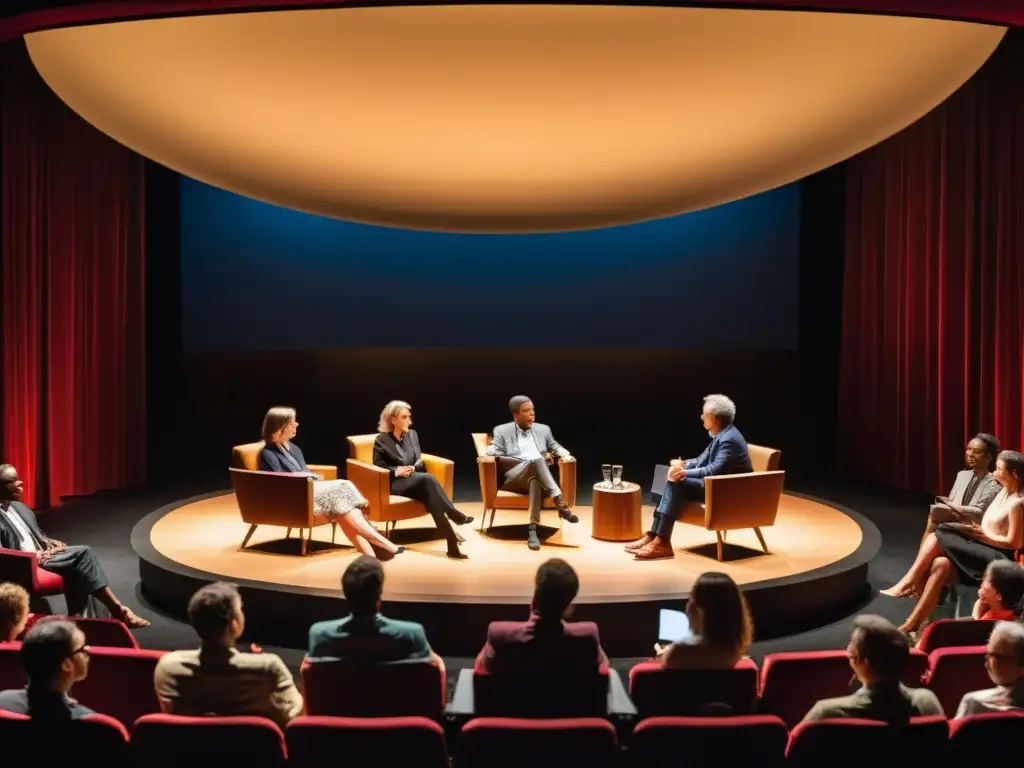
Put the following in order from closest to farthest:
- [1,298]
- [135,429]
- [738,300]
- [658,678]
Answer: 1. [658,678]
2. [1,298]
3. [135,429]
4. [738,300]

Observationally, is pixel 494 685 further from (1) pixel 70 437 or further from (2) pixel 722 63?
(1) pixel 70 437

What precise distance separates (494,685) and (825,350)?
7.73m

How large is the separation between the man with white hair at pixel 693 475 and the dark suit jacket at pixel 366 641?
2869 millimetres

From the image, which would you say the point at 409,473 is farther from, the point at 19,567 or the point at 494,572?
the point at 19,567

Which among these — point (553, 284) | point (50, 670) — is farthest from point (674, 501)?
point (553, 284)

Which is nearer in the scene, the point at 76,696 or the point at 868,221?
the point at 76,696

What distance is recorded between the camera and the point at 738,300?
9.43 meters

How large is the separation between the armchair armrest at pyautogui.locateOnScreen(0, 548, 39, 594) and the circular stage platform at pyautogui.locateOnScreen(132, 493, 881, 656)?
91cm

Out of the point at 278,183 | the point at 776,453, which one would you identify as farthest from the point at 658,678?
the point at 278,183

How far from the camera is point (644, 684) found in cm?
261

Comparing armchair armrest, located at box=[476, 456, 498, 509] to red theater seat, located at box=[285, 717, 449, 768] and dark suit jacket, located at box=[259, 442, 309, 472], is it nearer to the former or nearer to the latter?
dark suit jacket, located at box=[259, 442, 309, 472]

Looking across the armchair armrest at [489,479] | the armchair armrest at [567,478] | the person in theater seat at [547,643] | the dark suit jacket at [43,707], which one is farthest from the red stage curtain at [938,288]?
the dark suit jacket at [43,707]

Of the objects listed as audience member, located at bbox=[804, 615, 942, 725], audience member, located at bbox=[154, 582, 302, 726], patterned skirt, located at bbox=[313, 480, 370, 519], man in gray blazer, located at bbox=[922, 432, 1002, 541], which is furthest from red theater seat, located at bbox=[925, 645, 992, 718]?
patterned skirt, located at bbox=[313, 480, 370, 519]

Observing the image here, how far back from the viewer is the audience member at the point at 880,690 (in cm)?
232
